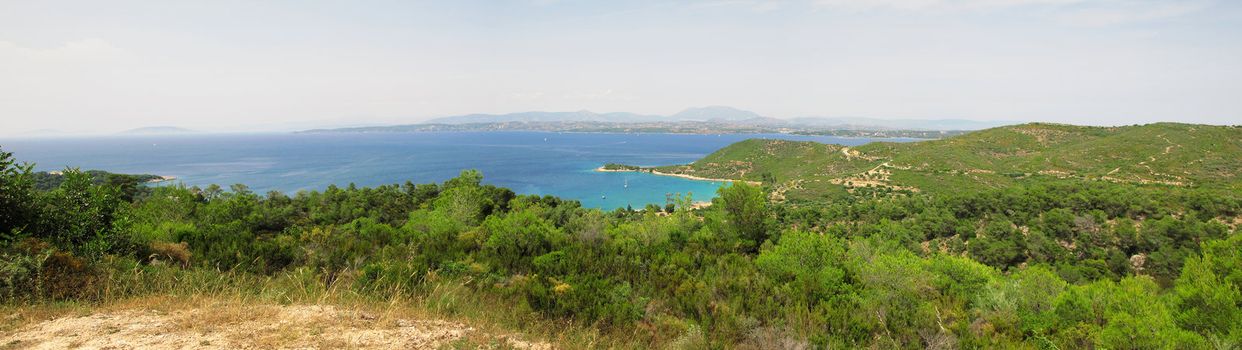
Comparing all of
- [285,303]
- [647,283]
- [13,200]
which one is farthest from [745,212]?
[13,200]

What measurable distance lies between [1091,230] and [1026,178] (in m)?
35.9

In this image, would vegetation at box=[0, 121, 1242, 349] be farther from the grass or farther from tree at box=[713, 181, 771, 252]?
tree at box=[713, 181, 771, 252]

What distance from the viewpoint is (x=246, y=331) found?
→ 220 inches

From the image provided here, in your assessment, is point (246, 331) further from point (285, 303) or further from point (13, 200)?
point (13, 200)

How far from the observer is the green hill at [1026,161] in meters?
56.5

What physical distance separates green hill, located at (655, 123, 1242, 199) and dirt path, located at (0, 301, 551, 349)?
202 ft

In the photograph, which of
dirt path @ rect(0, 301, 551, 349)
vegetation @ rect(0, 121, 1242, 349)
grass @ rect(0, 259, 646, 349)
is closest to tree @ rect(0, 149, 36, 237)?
vegetation @ rect(0, 121, 1242, 349)

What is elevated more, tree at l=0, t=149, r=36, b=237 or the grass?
tree at l=0, t=149, r=36, b=237

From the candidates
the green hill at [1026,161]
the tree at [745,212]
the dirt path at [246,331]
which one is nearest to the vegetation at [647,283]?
the dirt path at [246,331]

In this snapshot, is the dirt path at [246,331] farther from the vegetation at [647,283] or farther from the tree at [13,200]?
the tree at [13,200]

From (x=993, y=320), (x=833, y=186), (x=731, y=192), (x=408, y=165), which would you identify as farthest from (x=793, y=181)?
(x=408, y=165)

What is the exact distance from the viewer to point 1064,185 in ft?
135

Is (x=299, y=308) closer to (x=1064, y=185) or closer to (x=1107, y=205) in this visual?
(x=1107, y=205)

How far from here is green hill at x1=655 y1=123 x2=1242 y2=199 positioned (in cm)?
5647
